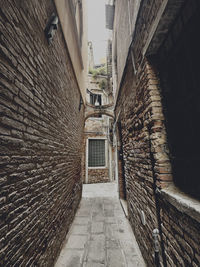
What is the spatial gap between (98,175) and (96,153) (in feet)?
5.99

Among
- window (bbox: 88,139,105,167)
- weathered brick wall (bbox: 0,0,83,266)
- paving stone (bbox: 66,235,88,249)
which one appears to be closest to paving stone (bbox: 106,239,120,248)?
paving stone (bbox: 66,235,88,249)

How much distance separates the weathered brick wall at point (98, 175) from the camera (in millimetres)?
9323

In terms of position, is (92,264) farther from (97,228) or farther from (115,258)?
(97,228)

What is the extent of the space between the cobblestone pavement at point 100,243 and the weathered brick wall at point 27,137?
0.51 meters

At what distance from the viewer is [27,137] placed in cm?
142

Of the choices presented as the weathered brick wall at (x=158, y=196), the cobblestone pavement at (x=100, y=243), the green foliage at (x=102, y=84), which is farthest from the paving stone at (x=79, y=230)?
the green foliage at (x=102, y=84)

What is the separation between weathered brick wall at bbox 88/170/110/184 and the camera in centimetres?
932

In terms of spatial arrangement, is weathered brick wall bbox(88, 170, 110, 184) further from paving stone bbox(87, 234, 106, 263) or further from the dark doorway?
paving stone bbox(87, 234, 106, 263)

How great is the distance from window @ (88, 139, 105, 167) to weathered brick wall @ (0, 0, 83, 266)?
7689mm

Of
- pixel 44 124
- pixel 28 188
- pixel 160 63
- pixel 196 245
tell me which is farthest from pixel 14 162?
pixel 160 63

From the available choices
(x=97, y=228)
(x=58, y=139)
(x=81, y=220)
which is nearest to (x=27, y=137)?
(x=58, y=139)

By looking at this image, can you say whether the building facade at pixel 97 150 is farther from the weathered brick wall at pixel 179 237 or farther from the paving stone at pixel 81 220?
the weathered brick wall at pixel 179 237

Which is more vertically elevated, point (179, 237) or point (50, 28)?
point (50, 28)

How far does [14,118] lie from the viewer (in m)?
1.20
